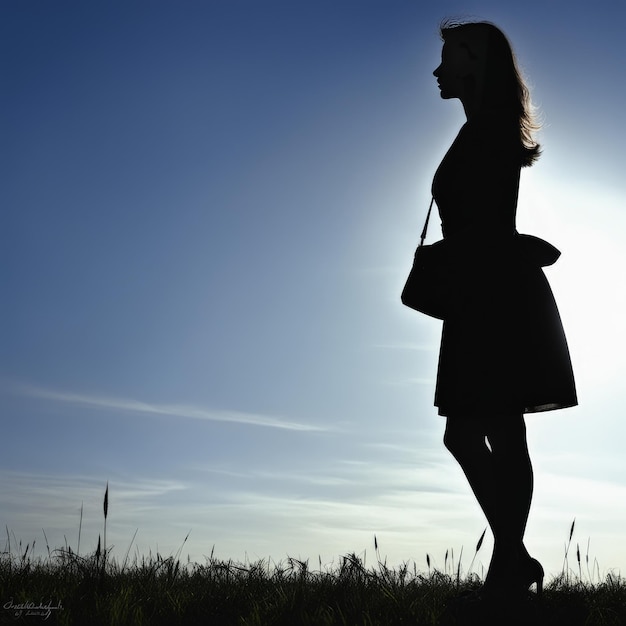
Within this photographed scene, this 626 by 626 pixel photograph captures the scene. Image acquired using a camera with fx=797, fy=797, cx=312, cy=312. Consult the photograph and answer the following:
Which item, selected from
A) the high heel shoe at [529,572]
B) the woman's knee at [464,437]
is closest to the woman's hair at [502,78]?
the woman's knee at [464,437]

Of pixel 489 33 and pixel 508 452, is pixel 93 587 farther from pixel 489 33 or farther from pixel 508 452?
pixel 489 33

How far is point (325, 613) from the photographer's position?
4039 millimetres

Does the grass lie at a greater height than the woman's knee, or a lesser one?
lesser

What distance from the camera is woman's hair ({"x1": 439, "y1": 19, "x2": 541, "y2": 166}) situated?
15.8 feet

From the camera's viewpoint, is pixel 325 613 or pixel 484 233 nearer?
pixel 325 613

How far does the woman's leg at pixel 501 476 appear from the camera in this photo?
4.26m

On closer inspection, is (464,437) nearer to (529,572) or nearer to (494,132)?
(529,572)

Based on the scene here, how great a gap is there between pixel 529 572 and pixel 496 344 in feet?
4.10

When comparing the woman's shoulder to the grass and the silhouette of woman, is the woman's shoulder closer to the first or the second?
the silhouette of woman

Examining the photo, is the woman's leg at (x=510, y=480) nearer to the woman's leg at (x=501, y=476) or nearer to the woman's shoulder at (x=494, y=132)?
the woman's leg at (x=501, y=476)

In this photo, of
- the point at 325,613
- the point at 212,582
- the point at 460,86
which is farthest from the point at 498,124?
the point at 212,582

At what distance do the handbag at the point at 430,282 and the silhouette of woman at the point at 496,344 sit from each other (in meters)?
0.06

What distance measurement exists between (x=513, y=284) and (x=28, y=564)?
338 cm

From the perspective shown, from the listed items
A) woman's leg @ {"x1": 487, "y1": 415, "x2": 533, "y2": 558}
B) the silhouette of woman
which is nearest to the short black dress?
the silhouette of woman
